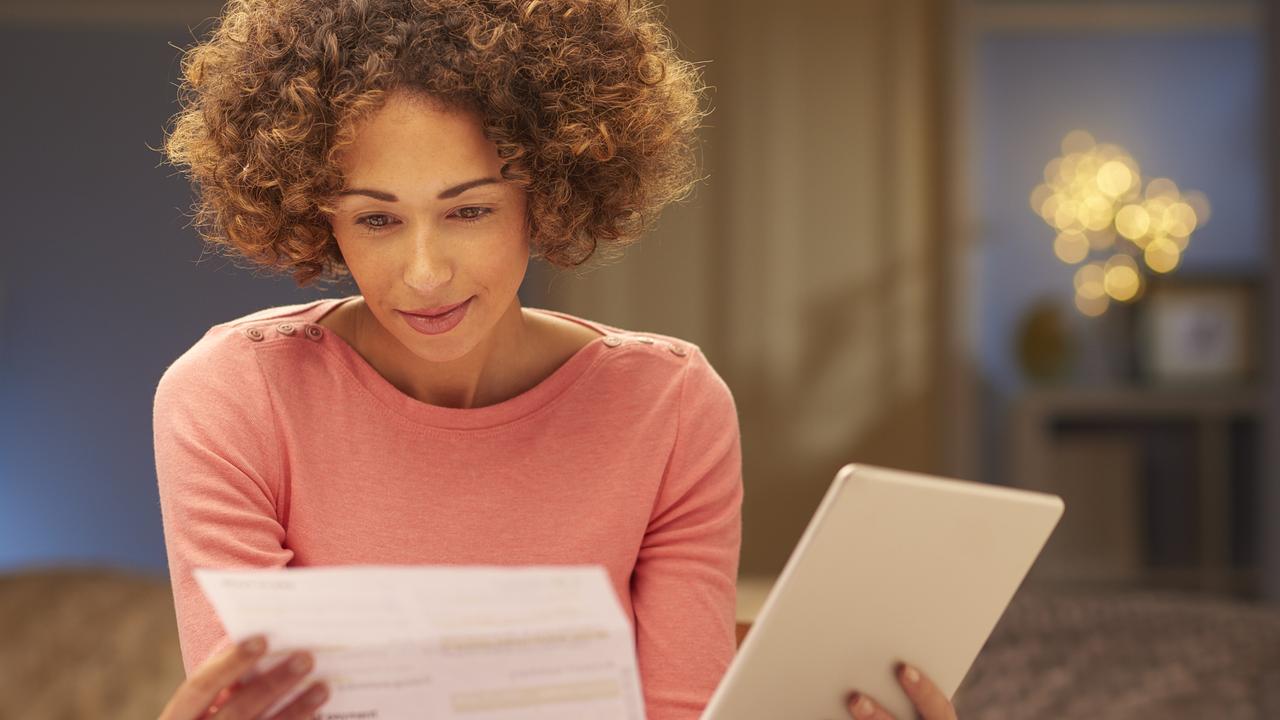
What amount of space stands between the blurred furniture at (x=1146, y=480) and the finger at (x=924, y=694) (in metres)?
4.76

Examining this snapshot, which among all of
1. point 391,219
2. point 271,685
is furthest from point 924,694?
point 391,219

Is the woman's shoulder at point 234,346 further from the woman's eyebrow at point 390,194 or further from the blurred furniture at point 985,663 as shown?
the blurred furniture at point 985,663

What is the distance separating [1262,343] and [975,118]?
1.52m

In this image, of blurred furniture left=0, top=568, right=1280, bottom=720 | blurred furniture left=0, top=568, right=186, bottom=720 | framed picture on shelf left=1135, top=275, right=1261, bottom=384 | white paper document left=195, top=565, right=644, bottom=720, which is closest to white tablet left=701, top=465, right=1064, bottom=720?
white paper document left=195, top=565, right=644, bottom=720

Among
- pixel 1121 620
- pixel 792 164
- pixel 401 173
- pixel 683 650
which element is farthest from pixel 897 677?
pixel 792 164

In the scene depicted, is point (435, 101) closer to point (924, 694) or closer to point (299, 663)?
point (299, 663)

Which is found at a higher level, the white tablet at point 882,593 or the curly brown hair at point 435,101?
the curly brown hair at point 435,101

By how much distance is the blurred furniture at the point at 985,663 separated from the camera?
8.13 feet

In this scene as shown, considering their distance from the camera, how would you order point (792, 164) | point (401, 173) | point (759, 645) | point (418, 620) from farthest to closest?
point (792, 164) → point (401, 173) → point (759, 645) → point (418, 620)

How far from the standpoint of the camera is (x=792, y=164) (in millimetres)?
5746

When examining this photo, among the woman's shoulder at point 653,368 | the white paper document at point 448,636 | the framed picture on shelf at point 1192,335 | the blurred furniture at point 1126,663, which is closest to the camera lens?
the white paper document at point 448,636

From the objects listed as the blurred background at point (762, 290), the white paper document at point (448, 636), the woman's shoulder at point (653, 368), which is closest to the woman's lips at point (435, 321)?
the woman's shoulder at point (653, 368)

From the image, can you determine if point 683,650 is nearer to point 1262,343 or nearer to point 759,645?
point 759,645

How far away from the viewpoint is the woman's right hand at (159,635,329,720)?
95 centimetres
